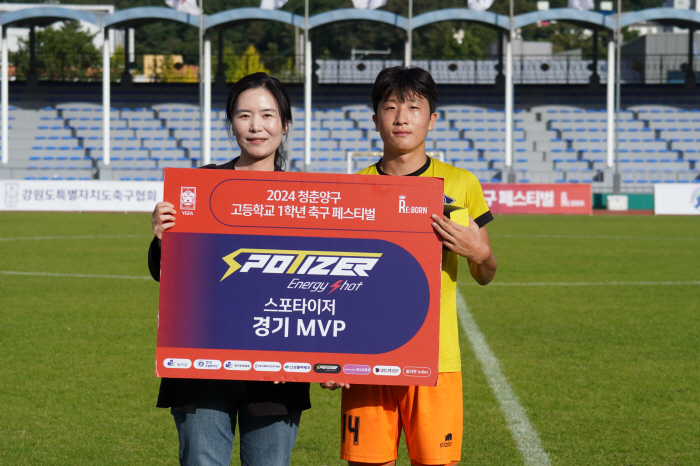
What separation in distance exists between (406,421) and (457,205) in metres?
0.83

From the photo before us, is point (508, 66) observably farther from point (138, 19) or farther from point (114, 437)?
point (114, 437)

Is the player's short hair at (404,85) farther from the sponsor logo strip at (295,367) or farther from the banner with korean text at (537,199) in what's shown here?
the banner with korean text at (537,199)

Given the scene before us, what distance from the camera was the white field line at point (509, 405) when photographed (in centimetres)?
462

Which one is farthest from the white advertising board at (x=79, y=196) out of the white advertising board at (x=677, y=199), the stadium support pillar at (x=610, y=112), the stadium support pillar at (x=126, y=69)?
the stadium support pillar at (x=610, y=112)

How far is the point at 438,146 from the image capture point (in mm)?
35969

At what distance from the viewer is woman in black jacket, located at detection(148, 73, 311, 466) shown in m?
2.74

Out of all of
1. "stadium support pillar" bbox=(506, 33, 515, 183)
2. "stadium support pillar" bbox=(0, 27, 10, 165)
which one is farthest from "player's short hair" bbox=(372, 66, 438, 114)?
"stadium support pillar" bbox=(0, 27, 10, 165)

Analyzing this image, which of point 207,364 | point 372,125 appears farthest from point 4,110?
point 207,364

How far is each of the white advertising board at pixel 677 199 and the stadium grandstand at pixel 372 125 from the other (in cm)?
416

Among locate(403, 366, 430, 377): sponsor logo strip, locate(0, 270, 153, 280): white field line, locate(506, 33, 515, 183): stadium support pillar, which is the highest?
locate(506, 33, 515, 183): stadium support pillar

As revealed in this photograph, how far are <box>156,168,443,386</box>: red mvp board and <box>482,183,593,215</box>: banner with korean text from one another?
2471 cm

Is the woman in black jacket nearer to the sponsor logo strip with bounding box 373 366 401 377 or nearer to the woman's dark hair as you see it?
the woman's dark hair

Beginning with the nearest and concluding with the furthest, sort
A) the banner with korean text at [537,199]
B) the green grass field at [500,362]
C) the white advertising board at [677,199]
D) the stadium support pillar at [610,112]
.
Result: the green grass field at [500,362] < the white advertising board at [677,199] < the banner with korean text at [537,199] < the stadium support pillar at [610,112]

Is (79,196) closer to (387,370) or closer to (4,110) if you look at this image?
(4,110)
